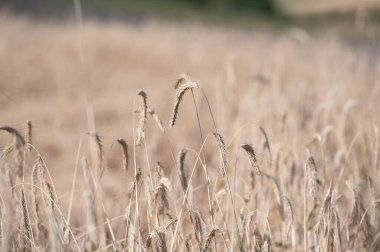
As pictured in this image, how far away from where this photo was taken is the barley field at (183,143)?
1323 mm

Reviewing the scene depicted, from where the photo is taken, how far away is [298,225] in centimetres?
192

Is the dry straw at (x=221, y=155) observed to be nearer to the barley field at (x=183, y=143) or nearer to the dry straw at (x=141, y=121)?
the barley field at (x=183, y=143)

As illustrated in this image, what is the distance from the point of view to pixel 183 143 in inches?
138

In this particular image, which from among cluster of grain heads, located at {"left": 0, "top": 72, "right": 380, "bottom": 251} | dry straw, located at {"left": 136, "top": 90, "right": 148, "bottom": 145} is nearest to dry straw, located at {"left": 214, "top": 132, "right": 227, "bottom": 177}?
cluster of grain heads, located at {"left": 0, "top": 72, "right": 380, "bottom": 251}

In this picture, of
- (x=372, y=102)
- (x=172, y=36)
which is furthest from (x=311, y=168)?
(x=172, y=36)

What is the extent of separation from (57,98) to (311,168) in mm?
4666

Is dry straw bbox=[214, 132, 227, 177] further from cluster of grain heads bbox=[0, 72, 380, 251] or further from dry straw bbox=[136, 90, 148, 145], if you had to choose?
dry straw bbox=[136, 90, 148, 145]

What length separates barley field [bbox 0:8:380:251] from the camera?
1323mm

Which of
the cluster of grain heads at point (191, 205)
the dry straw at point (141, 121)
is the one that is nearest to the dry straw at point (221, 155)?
the cluster of grain heads at point (191, 205)

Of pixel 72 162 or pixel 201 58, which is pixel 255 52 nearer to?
pixel 201 58

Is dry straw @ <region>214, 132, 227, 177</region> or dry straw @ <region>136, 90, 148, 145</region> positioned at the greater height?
dry straw @ <region>136, 90, 148, 145</region>

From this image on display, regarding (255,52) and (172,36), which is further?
(172,36)

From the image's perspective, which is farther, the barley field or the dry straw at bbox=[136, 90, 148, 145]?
the barley field

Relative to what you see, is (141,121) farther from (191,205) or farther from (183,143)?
(183,143)
